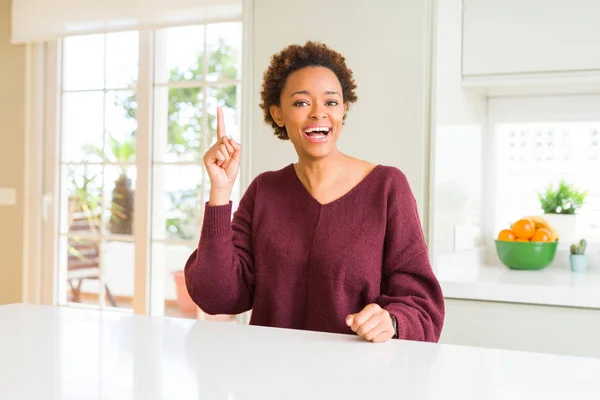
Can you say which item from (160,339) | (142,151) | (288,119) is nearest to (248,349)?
(160,339)

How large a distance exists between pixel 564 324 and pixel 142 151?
2.25m

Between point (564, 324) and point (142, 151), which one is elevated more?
point (142, 151)

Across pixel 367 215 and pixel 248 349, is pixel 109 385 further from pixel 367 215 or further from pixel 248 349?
pixel 367 215

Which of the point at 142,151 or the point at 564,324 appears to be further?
the point at 142,151

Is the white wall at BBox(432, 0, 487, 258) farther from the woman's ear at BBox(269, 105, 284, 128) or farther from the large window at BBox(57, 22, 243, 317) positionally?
the large window at BBox(57, 22, 243, 317)

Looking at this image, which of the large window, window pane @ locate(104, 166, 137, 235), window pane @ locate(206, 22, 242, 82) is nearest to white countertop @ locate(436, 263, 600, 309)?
the large window

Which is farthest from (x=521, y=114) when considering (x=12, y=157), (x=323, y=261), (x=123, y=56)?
(x=123, y=56)

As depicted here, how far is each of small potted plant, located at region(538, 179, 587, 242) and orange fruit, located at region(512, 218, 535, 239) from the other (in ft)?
0.59

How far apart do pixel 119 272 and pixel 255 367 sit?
6.72m

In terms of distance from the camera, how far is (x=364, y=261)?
1.39m

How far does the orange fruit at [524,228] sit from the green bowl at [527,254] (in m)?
0.05

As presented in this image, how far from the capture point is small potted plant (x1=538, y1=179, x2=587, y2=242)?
9.20 ft

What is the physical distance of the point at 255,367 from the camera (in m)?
0.88

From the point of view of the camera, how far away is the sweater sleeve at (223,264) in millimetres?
1419
